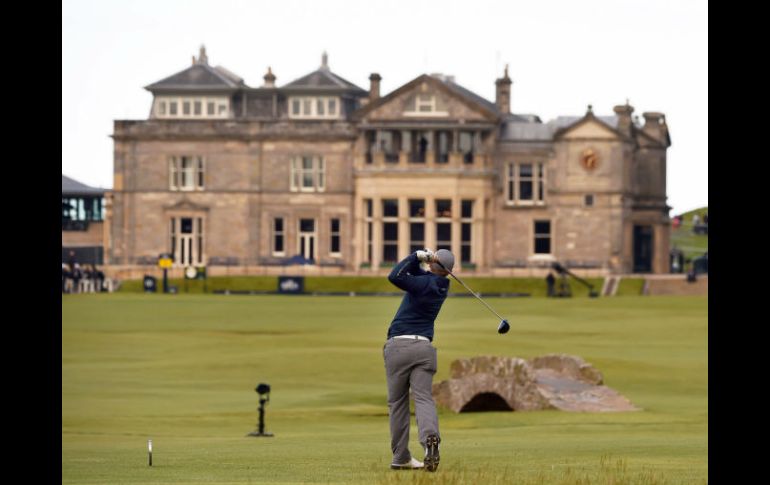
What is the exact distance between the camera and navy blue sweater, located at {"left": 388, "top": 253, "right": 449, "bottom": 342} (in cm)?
1742

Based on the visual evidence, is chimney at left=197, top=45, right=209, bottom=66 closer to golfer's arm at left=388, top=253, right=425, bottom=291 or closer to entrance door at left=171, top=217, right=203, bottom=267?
entrance door at left=171, top=217, right=203, bottom=267

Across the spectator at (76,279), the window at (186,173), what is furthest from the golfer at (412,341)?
the window at (186,173)

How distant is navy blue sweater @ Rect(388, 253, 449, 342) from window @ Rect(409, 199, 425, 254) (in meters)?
93.0

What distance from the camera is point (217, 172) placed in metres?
114

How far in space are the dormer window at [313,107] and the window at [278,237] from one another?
6.07 metres

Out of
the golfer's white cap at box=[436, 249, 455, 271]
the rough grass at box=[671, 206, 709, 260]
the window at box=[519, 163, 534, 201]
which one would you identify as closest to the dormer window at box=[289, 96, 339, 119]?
the window at box=[519, 163, 534, 201]

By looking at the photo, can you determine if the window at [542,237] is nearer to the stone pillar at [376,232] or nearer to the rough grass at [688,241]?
the stone pillar at [376,232]

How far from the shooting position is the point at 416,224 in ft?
366

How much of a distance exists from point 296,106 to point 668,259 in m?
22.8

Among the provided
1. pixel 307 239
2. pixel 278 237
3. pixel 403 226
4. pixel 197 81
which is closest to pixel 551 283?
pixel 403 226

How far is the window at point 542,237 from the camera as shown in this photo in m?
112

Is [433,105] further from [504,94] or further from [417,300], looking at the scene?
[417,300]
